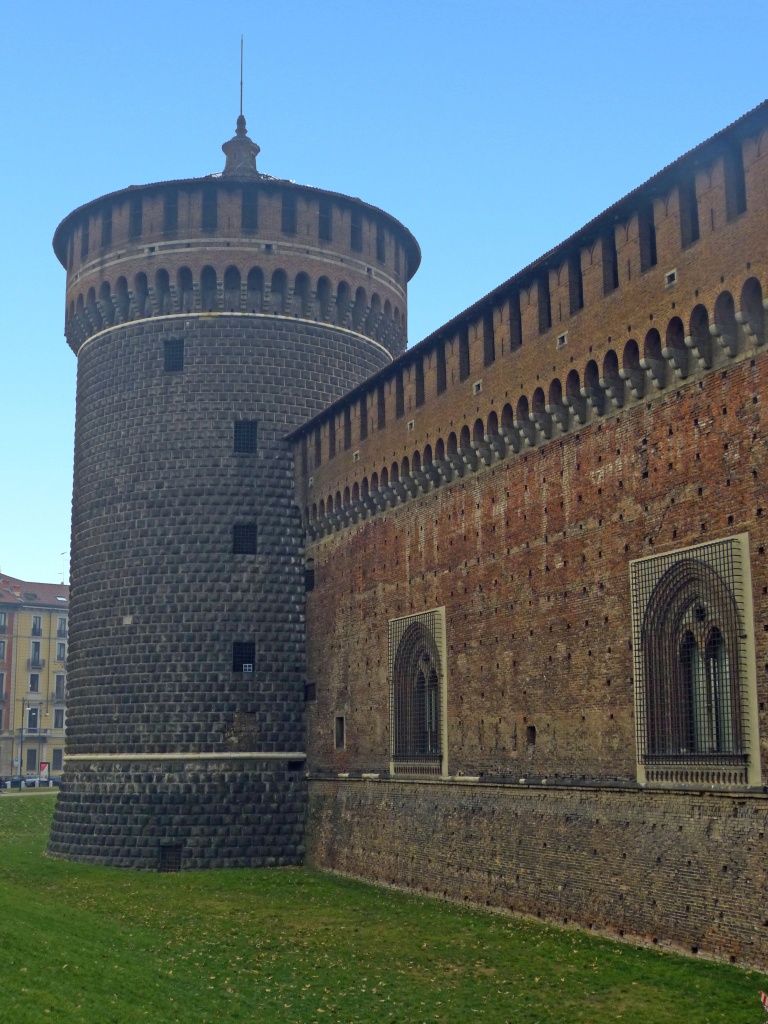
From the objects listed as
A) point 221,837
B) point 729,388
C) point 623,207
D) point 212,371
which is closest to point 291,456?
point 212,371

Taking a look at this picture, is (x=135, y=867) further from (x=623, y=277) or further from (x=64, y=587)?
(x=64, y=587)

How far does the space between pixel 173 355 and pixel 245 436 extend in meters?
3.15

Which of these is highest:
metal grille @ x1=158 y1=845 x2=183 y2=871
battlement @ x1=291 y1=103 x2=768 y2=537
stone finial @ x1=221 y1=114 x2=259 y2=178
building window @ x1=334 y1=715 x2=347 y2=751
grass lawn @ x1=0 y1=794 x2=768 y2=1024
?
stone finial @ x1=221 y1=114 x2=259 y2=178

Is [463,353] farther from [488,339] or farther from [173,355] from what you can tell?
[173,355]

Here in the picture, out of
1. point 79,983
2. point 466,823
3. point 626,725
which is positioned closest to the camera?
point 79,983

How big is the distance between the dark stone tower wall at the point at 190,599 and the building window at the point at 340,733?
1848mm

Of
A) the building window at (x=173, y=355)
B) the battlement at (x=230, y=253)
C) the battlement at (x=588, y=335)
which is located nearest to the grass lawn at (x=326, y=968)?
the battlement at (x=588, y=335)

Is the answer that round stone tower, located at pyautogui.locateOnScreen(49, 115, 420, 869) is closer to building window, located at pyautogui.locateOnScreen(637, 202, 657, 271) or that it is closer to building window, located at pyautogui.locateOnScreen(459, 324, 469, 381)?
building window, located at pyautogui.locateOnScreen(459, 324, 469, 381)

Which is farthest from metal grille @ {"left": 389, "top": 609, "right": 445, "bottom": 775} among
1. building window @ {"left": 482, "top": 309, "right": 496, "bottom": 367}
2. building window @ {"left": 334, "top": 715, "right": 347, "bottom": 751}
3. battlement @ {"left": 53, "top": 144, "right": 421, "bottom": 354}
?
battlement @ {"left": 53, "top": 144, "right": 421, "bottom": 354}

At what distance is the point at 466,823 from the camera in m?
24.9

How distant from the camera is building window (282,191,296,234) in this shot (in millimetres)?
34562

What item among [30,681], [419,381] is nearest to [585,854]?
[419,381]

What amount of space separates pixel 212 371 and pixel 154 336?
2.09 metres

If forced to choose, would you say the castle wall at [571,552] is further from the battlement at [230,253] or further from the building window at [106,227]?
the building window at [106,227]
